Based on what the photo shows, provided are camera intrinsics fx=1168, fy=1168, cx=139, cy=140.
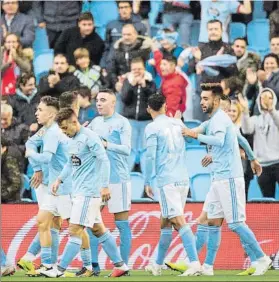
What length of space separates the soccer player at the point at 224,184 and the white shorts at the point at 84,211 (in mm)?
1383

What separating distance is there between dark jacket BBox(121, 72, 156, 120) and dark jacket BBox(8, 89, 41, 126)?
1.43m

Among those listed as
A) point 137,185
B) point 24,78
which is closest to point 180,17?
point 24,78

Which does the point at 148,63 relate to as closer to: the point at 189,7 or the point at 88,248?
the point at 189,7

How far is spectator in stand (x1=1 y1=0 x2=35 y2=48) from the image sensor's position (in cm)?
1908

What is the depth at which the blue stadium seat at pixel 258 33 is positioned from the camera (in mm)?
18828

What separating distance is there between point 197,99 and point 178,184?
5350 mm

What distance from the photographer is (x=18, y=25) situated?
19.1m

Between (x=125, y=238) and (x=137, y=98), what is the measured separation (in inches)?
178

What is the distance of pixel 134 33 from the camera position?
1822 cm

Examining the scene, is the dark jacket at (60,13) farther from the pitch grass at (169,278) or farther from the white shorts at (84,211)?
the white shorts at (84,211)

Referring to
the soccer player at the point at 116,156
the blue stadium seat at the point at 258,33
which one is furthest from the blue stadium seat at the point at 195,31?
the soccer player at the point at 116,156

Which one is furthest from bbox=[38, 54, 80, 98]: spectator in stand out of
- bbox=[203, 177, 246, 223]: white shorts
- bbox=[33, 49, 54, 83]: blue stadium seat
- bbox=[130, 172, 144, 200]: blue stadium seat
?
bbox=[203, 177, 246, 223]: white shorts

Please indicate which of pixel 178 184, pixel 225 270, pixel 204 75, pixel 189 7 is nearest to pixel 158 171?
pixel 178 184

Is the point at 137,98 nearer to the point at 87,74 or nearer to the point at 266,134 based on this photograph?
the point at 87,74
